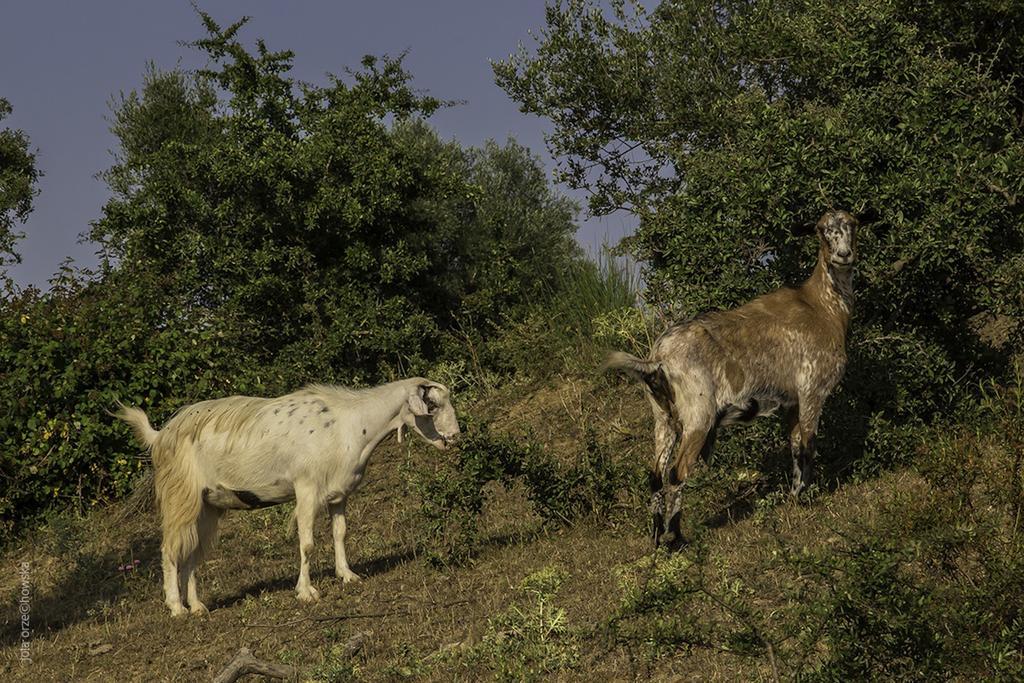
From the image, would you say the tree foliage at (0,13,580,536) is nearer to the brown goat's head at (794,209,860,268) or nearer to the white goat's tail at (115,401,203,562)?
the white goat's tail at (115,401,203,562)

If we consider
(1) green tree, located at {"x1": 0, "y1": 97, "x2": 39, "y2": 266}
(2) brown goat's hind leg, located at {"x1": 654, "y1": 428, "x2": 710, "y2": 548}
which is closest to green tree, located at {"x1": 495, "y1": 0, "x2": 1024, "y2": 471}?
(2) brown goat's hind leg, located at {"x1": 654, "y1": 428, "x2": 710, "y2": 548}

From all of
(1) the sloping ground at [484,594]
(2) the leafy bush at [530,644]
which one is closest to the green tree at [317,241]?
(1) the sloping ground at [484,594]

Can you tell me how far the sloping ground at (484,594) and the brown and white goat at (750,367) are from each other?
0.77 m

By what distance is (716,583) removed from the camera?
9875 millimetres

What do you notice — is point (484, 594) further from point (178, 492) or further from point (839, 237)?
point (839, 237)

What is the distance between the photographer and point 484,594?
11.3 m

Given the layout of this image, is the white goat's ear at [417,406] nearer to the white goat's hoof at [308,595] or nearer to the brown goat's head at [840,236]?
the white goat's hoof at [308,595]

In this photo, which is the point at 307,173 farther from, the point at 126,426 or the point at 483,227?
the point at 126,426

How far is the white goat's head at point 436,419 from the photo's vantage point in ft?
42.2

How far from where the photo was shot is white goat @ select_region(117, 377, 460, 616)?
39.6ft

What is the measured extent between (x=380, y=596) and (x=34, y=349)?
9.30 meters

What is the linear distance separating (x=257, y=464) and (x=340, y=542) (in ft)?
4.07

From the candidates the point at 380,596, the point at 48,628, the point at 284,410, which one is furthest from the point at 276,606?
the point at 48,628

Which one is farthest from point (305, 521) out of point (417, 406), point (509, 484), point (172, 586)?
point (509, 484)
